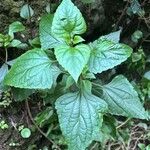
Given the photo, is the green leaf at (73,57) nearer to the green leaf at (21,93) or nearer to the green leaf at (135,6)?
the green leaf at (21,93)

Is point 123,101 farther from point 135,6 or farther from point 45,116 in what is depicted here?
point 135,6

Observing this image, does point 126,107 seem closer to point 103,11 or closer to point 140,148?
point 140,148

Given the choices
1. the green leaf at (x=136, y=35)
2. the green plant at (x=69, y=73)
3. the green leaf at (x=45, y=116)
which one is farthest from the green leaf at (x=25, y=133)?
the green leaf at (x=136, y=35)

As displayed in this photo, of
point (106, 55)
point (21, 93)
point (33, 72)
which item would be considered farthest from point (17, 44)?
point (106, 55)

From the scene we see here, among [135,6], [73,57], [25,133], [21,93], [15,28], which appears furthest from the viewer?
[135,6]

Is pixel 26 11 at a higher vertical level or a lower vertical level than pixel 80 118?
higher

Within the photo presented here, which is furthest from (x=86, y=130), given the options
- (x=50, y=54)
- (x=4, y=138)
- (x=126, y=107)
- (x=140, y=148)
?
(x=140, y=148)
